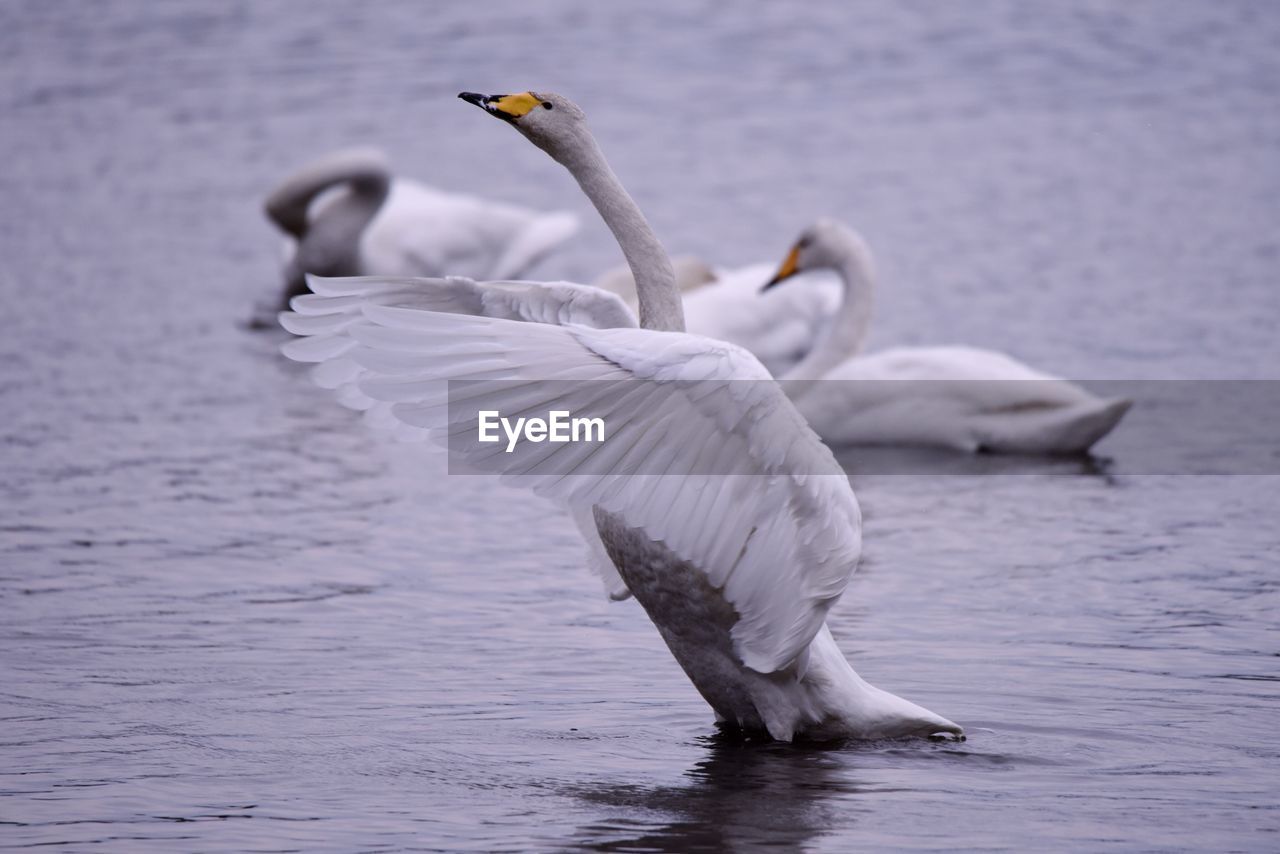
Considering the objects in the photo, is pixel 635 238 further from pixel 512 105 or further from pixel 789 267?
pixel 789 267

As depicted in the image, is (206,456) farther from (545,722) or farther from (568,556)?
(545,722)

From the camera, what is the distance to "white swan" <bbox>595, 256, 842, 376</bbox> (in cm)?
1319

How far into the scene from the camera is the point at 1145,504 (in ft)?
31.7

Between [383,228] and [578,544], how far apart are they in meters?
7.60

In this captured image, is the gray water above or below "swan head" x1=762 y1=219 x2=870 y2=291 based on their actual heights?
below

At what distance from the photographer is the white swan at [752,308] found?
43.3 ft

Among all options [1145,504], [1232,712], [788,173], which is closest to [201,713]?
[1232,712]

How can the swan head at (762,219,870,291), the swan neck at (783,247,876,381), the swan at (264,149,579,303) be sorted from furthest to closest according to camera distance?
the swan at (264,149,579,303), the swan head at (762,219,870,291), the swan neck at (783,247,876,381)

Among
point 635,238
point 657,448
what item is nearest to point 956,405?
point 635,238

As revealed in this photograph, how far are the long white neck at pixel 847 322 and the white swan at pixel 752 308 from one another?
3.44 feet

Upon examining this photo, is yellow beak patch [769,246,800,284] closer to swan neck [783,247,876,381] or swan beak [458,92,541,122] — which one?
swan neck [783,247,876,381]

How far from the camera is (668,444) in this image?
5.66m

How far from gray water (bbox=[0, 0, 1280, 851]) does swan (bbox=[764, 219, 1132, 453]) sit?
0.69 ft

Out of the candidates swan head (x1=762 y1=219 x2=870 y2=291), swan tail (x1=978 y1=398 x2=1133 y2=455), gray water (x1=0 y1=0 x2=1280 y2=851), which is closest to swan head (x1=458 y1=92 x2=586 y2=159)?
gray water (x1=0 y1=0 x2=1280 y2=851)
